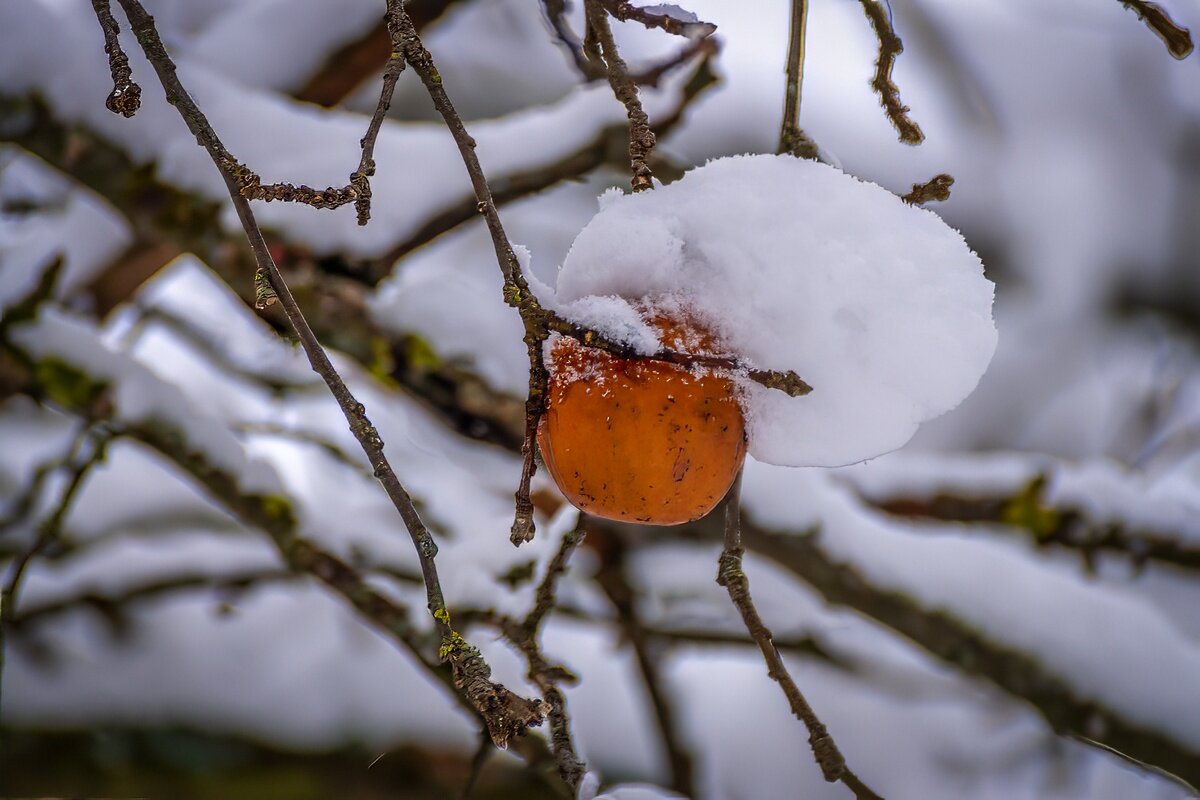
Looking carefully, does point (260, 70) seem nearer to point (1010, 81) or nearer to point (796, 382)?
point (796, 382)

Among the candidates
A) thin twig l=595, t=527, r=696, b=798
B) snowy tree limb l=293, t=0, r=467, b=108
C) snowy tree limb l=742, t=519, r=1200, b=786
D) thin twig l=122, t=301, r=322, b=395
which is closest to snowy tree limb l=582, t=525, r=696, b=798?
thin twig l=595, t=527, r=696, b=798

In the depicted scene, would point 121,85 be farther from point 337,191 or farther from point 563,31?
point 563,31

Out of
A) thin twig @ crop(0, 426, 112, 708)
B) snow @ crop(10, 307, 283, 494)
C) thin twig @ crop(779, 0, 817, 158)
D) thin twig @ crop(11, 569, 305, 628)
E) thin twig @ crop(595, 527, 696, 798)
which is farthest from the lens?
thin twig @ crop(11, 569, 305, 628)

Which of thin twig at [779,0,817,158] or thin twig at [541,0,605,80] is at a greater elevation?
thin twig at [541,0,605,80]

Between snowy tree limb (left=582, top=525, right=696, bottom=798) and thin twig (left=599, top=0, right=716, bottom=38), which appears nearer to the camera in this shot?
thin twig (left=599, top=0, right=716, bottom=38)

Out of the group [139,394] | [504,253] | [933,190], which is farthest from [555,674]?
[139,394]

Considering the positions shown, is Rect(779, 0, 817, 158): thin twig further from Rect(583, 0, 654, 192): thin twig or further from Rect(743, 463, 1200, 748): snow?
Rect(743, 463, 1200, 748): snow
